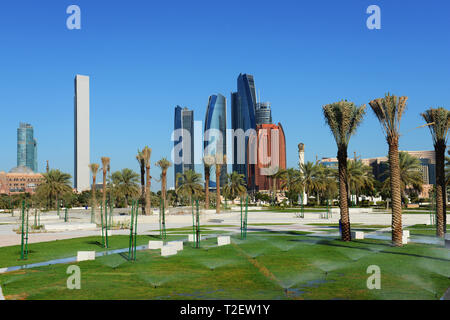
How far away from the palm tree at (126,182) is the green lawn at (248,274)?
6329cm

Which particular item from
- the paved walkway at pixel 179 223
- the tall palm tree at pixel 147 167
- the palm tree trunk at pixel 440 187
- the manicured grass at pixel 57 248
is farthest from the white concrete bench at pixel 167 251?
the tall palm tree at pixel 147 167

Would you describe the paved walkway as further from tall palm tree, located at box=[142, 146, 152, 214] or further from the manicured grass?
tall palm tree, located at box=[142, 146, 152, 214]

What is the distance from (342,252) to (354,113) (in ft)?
30.9

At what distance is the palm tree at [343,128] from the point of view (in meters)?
26.5

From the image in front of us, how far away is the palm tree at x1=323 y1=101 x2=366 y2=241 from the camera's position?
86.8 ft

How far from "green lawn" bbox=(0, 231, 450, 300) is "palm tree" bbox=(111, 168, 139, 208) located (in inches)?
2492

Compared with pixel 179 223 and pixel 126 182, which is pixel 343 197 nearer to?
pixel 179 223

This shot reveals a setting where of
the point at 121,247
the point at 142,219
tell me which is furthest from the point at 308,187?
the point at 121,247

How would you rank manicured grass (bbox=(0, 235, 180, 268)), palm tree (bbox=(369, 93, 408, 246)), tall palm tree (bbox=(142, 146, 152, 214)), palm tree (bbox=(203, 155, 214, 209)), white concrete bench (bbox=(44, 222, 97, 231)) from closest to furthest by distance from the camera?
1. manicured grass (bbox=(0, 235, 180, 268))
2. palm tree (bbox=(369, 93, 408, 246))
3. white concrete bench (bbox=(44, 222, 97, 231))
4. tall palm tree (bbox=(142, 146, 152, 214))
5. palm tree (bbox=(203, 155, 214, 209))

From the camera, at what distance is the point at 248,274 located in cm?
1563

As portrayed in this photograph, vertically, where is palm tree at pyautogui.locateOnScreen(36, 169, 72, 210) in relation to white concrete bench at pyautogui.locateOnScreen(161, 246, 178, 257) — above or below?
above

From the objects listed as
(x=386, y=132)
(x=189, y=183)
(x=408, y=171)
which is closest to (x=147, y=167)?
(x=189, y=183)

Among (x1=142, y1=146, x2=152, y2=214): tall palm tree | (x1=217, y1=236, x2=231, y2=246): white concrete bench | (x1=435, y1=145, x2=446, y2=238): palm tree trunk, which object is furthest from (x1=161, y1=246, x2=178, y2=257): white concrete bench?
(x1=142, y1=146, x2=152, y2=214): tall palm tree
